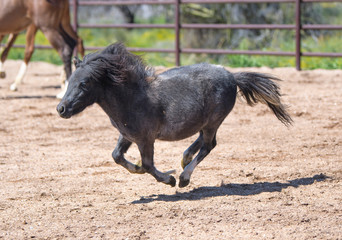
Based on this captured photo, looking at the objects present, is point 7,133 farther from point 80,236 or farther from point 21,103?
point 80,236

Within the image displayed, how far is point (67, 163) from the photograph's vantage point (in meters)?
5.74

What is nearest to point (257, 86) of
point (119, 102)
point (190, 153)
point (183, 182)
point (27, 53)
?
point (190, 153)

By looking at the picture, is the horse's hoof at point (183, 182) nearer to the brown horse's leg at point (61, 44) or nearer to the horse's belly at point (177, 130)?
the horse's belly at point (177, 130)

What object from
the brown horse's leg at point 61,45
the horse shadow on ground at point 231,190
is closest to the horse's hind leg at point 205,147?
the horse shadow on ground at point 231,190

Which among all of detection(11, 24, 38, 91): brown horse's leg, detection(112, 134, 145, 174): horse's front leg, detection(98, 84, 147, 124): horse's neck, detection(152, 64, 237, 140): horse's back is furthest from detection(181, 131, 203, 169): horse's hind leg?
detection(11, 24, 38, 91): brown horse's leg

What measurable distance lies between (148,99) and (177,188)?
802 millimetres

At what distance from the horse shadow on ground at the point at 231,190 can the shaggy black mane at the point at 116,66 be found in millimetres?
906

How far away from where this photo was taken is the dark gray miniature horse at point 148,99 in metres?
4.39

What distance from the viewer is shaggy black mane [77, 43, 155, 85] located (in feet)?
14.4

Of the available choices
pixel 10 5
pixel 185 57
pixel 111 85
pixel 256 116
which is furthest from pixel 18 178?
pixel 185 57

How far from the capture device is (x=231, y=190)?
4688mm

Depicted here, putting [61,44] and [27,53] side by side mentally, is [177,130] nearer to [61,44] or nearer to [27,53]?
[61,44]

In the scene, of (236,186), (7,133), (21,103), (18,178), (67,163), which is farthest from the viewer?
(21,103)

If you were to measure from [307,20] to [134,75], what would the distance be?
10.5 metres
